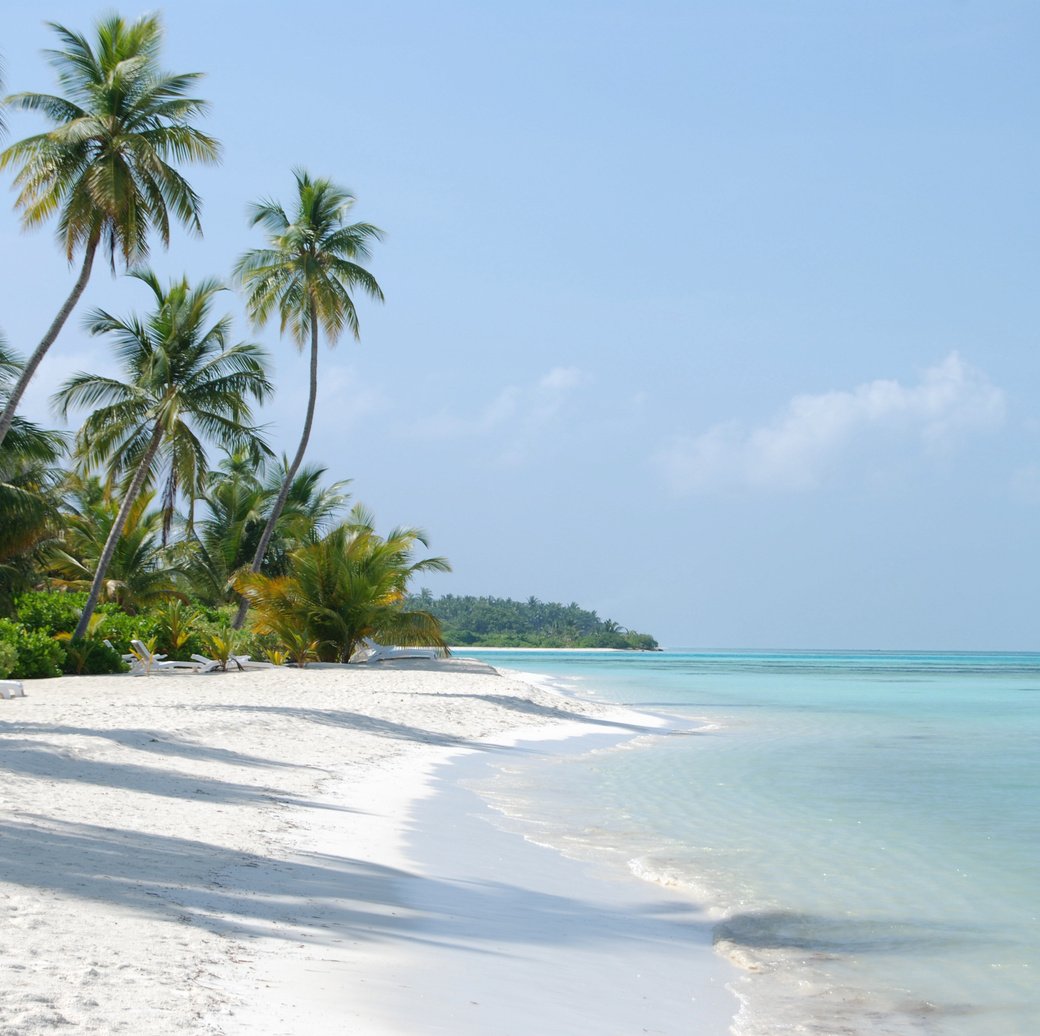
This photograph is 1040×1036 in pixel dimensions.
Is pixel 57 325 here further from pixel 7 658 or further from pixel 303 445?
pixel 303 445

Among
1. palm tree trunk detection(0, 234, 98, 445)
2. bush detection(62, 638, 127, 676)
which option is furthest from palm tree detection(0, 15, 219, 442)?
bush detection(62, 638, 127, 676)

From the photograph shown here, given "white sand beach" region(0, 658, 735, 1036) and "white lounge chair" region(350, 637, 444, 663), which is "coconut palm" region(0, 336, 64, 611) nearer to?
"white lounge chair" region(350, 637, 444, 663)

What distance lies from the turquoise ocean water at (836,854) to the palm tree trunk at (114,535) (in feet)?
37.8

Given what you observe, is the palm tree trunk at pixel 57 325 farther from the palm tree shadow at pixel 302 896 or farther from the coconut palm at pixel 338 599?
the palm tree shadow at pixel 302 896

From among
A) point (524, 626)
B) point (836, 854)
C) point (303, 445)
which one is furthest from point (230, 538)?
point (524, 626)

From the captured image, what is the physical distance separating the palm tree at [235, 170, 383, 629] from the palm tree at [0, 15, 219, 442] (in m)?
8.64

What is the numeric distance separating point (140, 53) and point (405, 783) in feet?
50.4

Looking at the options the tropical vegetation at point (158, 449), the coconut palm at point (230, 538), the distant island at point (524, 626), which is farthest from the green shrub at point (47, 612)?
the distant island at point (524, 626)

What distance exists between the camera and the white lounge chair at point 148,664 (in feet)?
68.6

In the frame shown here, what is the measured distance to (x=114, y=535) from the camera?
74.6ft

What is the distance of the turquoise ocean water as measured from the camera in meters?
4.88

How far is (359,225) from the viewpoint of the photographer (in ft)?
95.7

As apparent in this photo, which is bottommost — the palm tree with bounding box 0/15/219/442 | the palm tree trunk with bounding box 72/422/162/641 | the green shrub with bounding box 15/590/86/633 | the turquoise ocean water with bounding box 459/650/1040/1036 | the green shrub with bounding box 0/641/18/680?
the turquoise ocean water with bounding box 459/650/1040/1036

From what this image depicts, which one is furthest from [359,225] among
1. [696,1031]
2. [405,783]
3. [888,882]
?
[696,1031]
